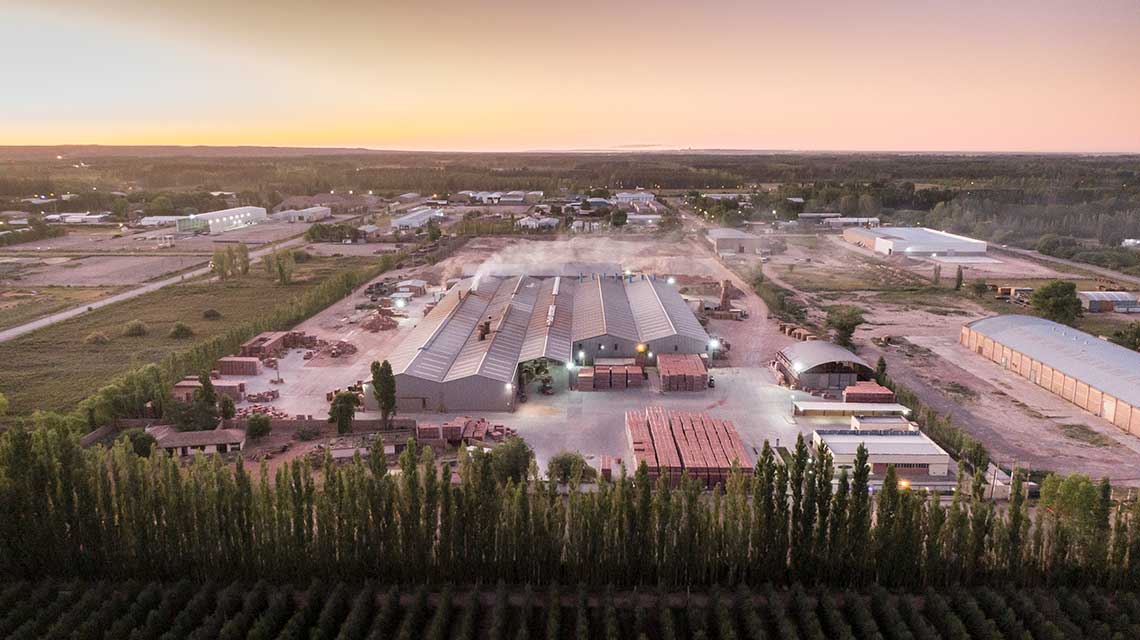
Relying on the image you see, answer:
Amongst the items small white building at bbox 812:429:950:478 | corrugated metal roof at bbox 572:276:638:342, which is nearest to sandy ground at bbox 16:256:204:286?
corrugated metal roof at bbox 572:276:638:342

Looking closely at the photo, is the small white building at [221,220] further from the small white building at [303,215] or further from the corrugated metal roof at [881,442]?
the corrugated metal roof at [881,442]

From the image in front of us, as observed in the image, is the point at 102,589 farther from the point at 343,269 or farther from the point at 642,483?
the point at 343,269

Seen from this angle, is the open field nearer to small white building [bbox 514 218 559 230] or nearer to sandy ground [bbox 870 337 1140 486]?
small white building [bbox 514 218 559 230]

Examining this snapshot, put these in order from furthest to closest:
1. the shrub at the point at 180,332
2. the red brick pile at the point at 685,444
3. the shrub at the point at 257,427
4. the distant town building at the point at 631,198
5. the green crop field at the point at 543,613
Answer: the distant town building at the point at 631,198 < the shrub at the point at 180,332 < the shrub at the point at 257,427 < the red brick pile at the point at 685,444 < the green crop field at the point at 543,613

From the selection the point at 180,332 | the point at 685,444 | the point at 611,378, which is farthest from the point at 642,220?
the point at 685,444

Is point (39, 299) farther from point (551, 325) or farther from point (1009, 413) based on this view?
point (1009, 413)

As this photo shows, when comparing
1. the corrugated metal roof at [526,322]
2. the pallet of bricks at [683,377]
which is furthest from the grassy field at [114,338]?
the pallet of bricks at [683,377]

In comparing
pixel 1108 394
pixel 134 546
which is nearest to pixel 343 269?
pixel 134 546
